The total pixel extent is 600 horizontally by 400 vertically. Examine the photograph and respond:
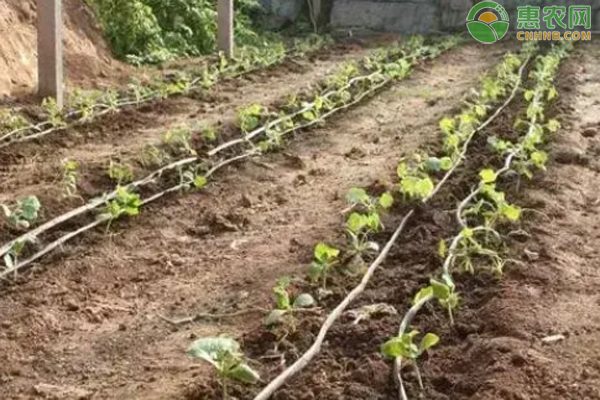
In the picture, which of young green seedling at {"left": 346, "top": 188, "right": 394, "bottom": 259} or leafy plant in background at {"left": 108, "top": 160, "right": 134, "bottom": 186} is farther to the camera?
leafy plant in background at {"left": 108, "top": 160, "right": 134, "bottom": 186}

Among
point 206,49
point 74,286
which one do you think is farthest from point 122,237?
point 206,49

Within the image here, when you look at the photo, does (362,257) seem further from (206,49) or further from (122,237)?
(206,49)

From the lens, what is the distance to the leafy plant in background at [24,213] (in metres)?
5.30

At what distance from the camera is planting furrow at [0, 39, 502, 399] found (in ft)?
13.1

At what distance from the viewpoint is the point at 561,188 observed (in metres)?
6.45

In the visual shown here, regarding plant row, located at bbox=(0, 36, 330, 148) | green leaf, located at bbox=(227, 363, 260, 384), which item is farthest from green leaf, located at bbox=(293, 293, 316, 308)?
plant row, located at bbox=(0, 36, 330, 148)

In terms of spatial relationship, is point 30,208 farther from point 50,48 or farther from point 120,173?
point 50,48

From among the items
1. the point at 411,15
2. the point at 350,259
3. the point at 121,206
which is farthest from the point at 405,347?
the point at 411,15

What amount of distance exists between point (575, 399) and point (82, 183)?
372 centimetres

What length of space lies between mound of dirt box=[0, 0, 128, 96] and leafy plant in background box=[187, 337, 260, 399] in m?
6.34

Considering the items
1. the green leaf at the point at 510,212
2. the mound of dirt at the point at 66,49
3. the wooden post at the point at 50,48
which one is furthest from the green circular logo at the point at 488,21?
the green leaf at the point at 510,212

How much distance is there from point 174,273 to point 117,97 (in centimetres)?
471

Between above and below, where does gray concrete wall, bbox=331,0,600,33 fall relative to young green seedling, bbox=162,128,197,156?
above

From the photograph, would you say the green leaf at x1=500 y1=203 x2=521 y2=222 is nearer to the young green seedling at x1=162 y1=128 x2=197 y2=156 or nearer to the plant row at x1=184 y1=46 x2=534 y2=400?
the plant row at x1=184 y1=46 x2=534 y2=400
